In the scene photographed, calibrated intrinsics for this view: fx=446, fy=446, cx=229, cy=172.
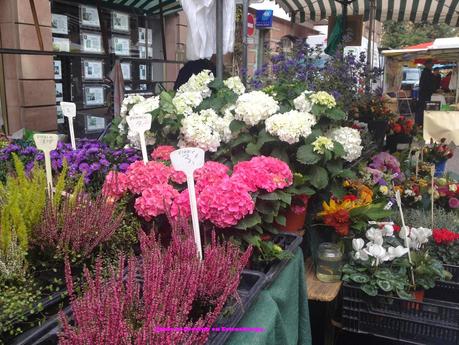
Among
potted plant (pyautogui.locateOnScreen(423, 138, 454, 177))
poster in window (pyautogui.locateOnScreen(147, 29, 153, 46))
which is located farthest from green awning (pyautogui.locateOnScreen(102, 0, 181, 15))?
potted plant (pyautogui.locateOnScreen(423, 138, 454, 177))

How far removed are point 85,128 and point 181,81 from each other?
2.33 m

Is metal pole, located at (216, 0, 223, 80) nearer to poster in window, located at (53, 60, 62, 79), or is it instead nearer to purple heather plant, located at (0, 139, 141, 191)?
purple heather plant, located at (0, 139, 141, 191)

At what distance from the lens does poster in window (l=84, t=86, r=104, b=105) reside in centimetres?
658

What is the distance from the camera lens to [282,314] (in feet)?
5.50

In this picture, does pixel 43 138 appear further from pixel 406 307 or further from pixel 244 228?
pixel 406 307

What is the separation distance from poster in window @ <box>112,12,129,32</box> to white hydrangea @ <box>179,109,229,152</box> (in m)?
5.18

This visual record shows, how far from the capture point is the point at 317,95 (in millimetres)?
2389

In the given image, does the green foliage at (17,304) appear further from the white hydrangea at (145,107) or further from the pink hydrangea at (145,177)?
the white hydrangea at (145,107)

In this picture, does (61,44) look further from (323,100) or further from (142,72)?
(323,100)

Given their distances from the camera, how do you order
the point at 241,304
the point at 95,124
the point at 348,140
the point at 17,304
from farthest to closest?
1. the point at 95,124
2. the point at 348,140
3. the point at 241,304
4. the point at 17,304

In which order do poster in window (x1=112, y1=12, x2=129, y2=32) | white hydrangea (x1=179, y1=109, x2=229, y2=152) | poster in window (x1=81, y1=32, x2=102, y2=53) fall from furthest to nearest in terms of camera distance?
poster in window (x1=112, y1=12, x2=129, y2=32), poster in window (x1=81, y1=32, x2=102, y2=53), white hydrangea (x1=179, y1=109, x2=229, y2=152)

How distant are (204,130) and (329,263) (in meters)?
0.94

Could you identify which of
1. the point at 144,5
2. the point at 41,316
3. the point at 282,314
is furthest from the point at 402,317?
the point at 144,5

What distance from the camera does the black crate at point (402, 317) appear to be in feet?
6.99
